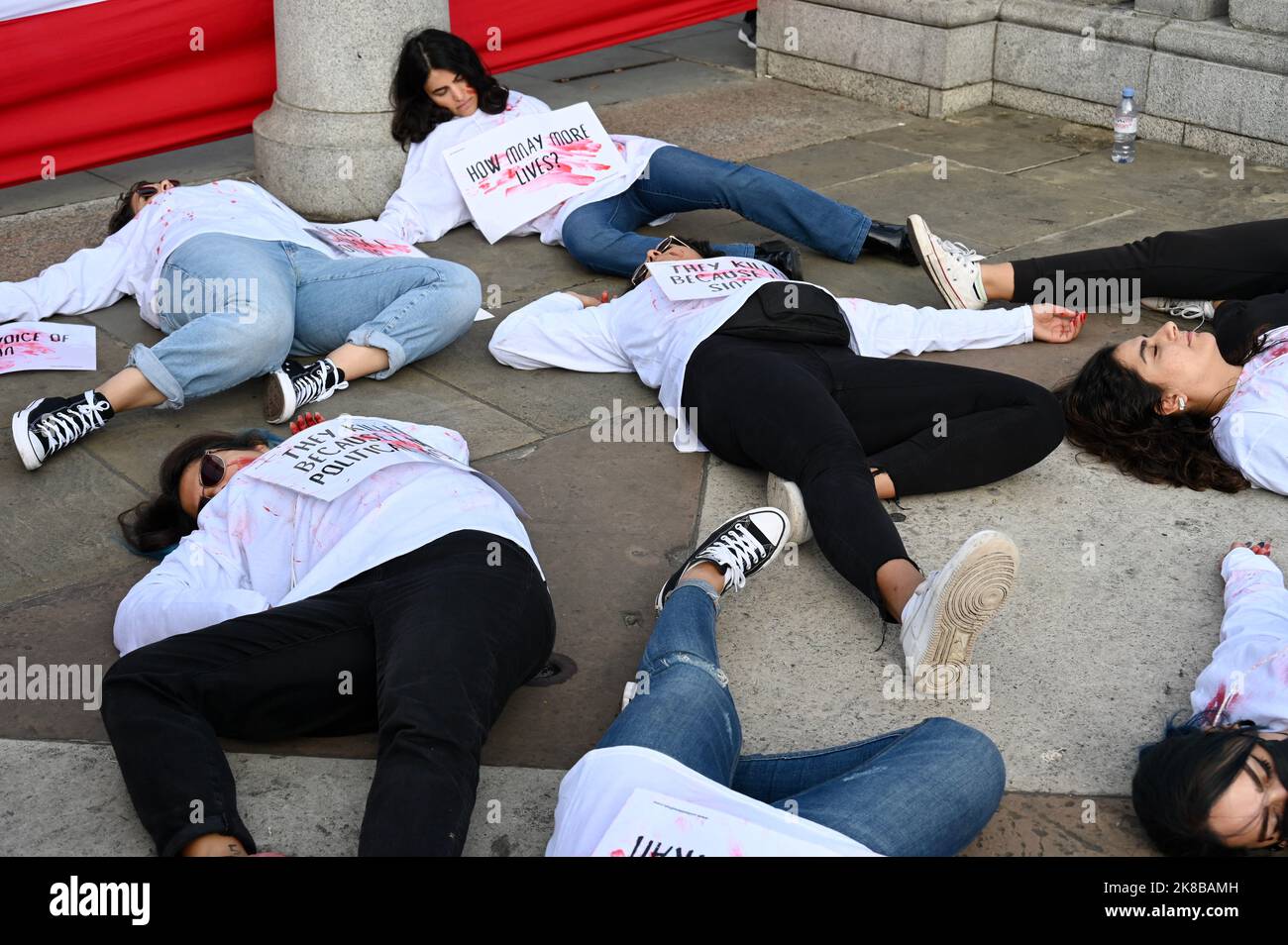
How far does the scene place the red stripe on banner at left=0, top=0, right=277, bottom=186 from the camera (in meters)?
5.74

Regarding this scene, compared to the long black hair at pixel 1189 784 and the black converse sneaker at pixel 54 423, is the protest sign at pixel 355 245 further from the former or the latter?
the long black hair at pixel 1189 784

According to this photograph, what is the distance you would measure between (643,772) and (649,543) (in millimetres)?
1424

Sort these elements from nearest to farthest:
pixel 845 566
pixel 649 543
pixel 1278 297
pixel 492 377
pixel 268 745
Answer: pixel 268 745, pixel 845 566, pixel 649 543, pixel 1278 297, pixel 492 377

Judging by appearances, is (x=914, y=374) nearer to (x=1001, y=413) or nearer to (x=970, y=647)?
(x=1001, y=413)

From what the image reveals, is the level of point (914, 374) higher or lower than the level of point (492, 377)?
higher

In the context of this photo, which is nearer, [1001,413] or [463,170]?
[1001,413]

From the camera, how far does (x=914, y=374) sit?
3.87 metres

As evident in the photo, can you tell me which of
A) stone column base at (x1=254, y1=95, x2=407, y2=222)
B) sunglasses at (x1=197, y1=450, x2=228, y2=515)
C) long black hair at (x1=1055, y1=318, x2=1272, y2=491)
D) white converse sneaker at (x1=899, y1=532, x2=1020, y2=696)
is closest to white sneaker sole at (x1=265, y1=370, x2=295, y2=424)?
sunglasses at (x1=197, y1=450, x2=228, y2=515)

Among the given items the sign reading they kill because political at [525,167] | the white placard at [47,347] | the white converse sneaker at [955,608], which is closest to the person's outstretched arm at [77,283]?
the white placard at [47,347]

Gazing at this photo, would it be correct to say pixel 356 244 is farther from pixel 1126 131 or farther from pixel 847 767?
pixel 1126 131

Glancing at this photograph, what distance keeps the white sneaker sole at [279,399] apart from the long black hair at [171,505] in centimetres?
72

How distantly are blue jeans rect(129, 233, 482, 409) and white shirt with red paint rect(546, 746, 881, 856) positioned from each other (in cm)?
234

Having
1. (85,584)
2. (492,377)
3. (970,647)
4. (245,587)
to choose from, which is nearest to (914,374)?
(970,647)

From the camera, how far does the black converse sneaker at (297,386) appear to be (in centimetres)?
427
